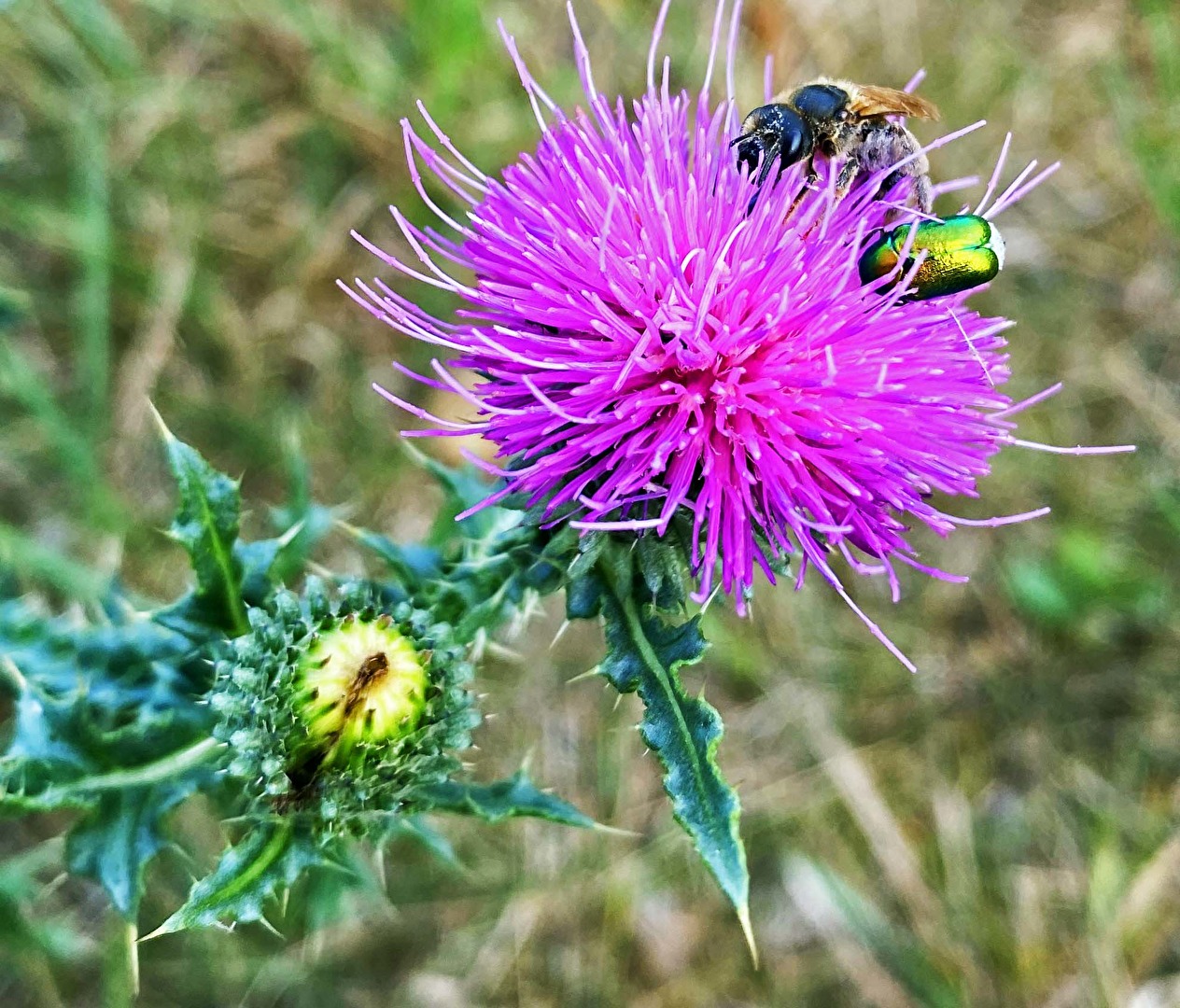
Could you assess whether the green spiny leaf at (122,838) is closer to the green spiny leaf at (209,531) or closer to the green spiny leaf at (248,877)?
the green spiny leaf at (248,877)

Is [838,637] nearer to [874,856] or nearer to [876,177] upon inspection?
[874,856]

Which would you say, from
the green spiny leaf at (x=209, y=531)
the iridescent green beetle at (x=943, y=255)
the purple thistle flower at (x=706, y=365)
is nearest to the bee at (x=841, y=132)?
the purple thistle flower at (x=706, y=365)

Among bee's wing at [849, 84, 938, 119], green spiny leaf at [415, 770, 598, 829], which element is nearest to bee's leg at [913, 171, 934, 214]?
bee's wing at [849, 84, 938, 119]

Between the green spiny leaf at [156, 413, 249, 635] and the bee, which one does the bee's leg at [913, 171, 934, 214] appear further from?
the green spiny leaf at [156, 413, 249, 635]

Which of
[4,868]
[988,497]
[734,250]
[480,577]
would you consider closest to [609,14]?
[988,497]

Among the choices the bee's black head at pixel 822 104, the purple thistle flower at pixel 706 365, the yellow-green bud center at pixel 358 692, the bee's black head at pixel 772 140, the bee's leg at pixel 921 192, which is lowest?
the yellow-green bud center at pixel 358 692

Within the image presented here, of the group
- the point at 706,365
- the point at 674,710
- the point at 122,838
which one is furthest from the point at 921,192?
the point at 122,838

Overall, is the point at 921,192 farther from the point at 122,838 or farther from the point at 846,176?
the point at 122,838
